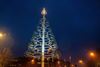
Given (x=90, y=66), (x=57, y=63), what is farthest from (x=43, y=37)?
(x=57, y=63)

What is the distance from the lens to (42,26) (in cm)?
4428

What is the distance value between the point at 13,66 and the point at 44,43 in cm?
7900

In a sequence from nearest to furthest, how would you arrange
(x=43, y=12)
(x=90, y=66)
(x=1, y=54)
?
(x=43, y=12) < (x=1, y=54) < (x=90, y=66)

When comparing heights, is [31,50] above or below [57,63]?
below

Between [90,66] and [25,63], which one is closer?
[90,66]

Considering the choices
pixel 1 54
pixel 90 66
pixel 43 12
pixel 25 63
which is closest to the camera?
pixel 43 12

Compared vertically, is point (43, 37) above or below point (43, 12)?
below

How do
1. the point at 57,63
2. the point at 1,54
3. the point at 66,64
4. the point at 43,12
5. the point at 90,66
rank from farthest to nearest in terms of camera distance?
the point at 66,64, the point at 57,63, the point at 90,66, the point at 1,54, the point at 43,12

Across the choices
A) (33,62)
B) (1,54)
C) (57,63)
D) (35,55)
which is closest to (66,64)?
(57,63)

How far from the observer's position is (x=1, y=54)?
6688 centimetres

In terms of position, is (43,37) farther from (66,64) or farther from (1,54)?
(66,64)

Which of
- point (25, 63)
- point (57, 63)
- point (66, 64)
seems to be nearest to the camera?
point (25, 63)

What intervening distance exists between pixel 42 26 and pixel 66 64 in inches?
4475

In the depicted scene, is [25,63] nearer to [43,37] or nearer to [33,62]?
[33,62]
